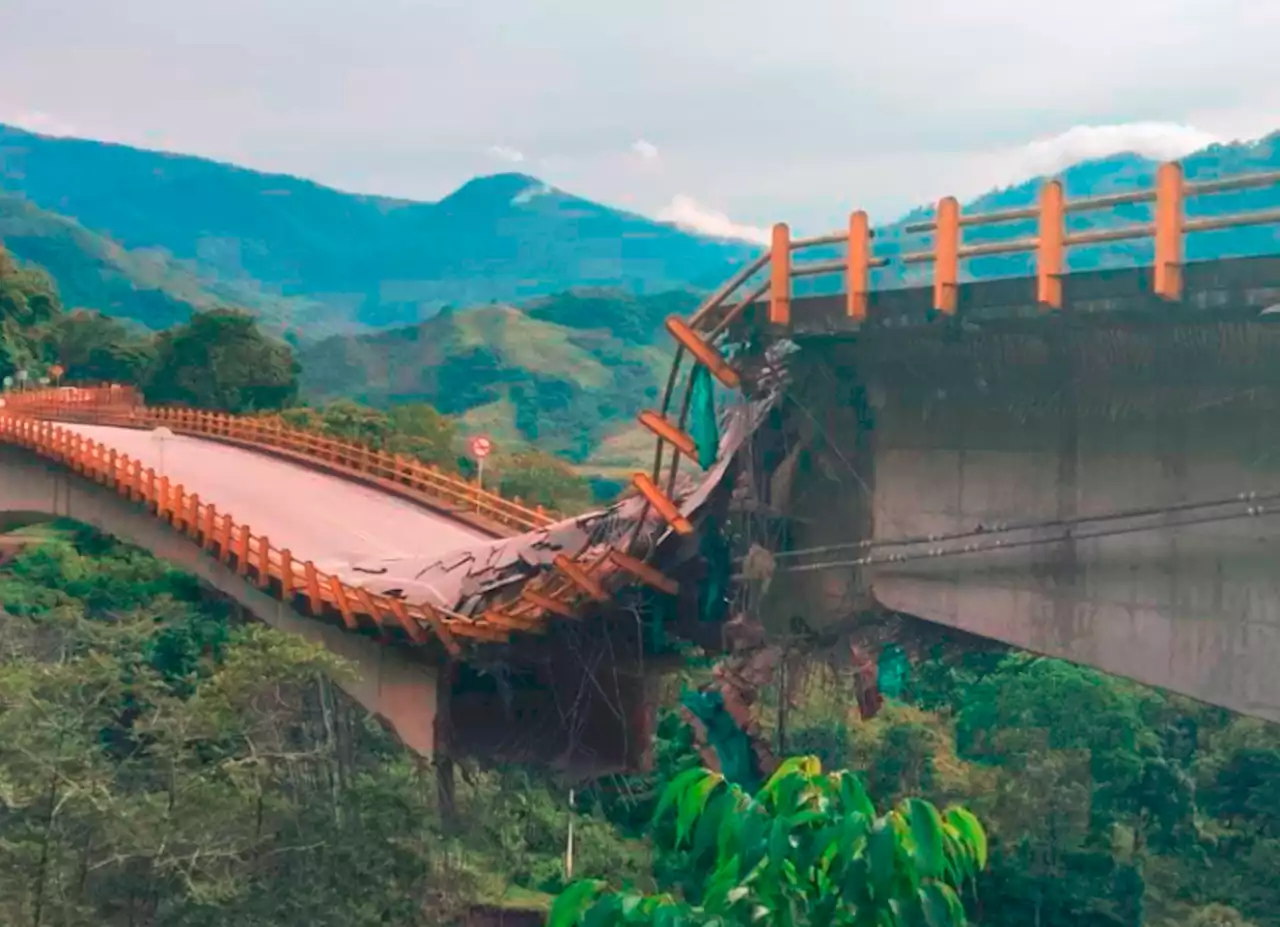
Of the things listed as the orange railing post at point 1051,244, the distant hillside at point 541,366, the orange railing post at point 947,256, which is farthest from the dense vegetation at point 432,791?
the distant hillside at point 541,366

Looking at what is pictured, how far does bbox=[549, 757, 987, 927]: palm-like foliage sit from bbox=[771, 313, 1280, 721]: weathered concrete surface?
2770mm

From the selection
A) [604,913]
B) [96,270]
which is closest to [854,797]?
[604,913]

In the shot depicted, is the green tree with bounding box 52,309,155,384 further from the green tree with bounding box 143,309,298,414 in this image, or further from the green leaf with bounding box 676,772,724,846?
the green leaf with bounding box 676,772,724,846

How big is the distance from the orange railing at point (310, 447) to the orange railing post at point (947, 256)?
450 inches

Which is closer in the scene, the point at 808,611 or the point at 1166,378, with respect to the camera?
the point at 1166,378

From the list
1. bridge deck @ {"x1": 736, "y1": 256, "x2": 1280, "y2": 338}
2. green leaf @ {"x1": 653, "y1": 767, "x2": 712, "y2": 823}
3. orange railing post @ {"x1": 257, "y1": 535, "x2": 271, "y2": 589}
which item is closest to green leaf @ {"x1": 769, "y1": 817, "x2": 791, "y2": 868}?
green leaf @ {"x1": 653, "y1": 767, "x2": 712, "y2": 823}

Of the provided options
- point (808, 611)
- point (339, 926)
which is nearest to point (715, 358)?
point (808, 611)

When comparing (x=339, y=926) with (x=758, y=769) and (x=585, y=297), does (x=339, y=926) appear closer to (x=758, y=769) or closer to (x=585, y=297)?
(x=758, y=769)

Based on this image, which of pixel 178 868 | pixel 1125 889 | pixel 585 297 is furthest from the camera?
pixel 585 297

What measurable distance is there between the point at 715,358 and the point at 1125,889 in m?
26.1

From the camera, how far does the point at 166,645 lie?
114 feet

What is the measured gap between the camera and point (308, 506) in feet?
75.5

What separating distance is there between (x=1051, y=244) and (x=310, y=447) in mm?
21727

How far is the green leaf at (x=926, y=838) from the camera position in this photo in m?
6.16
